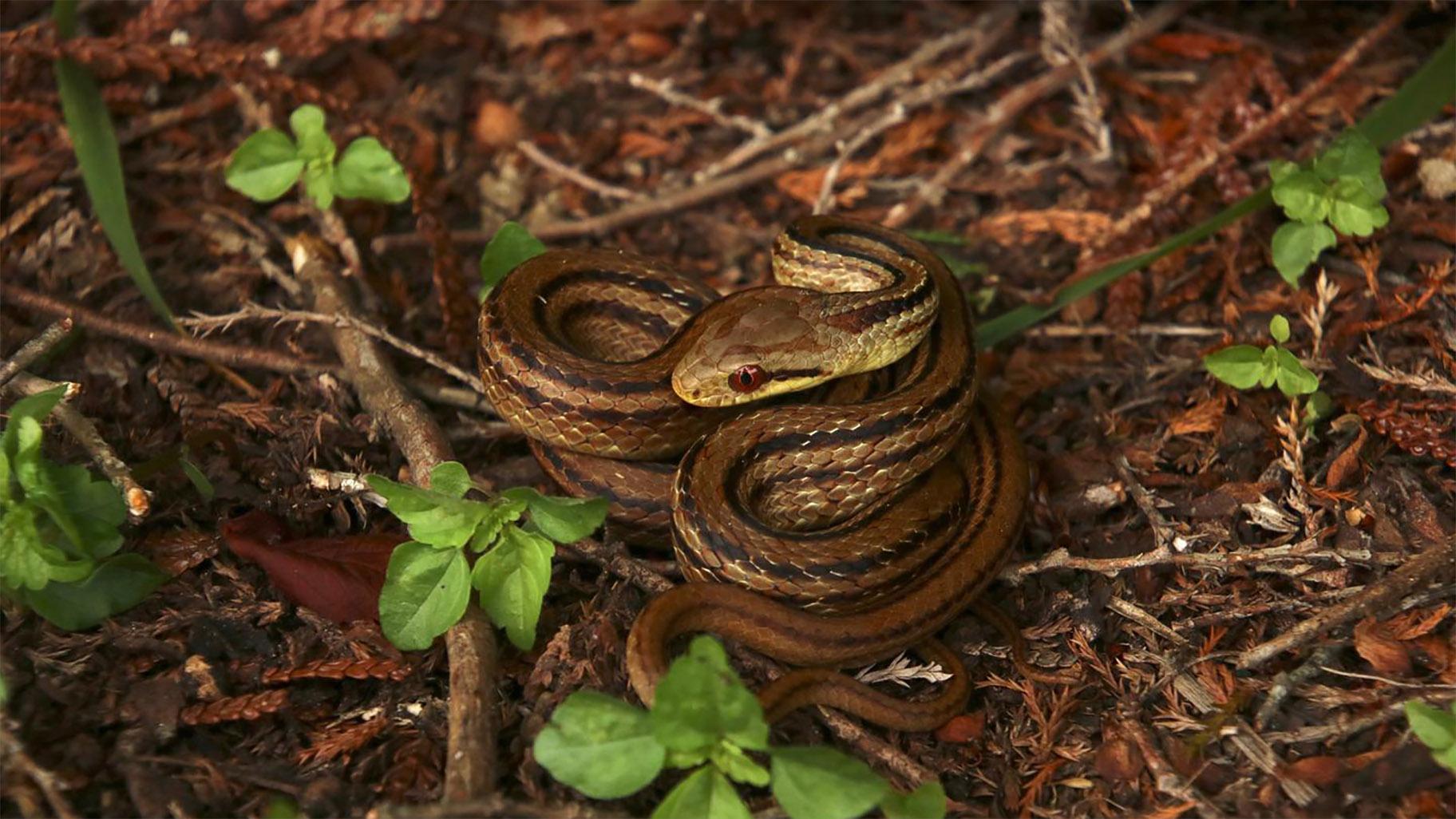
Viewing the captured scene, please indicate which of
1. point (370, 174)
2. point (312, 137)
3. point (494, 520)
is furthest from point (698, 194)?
point (494, 520)

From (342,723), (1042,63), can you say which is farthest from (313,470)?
(1042,63)

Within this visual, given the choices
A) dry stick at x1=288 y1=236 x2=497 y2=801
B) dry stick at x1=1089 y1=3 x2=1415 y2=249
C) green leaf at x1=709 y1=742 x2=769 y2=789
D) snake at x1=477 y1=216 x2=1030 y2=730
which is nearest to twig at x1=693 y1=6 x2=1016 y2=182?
snake at x1=477 y1=216 x2=1030 y2=730

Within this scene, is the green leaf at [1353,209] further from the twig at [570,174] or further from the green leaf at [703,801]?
the green leaf at [703,801]

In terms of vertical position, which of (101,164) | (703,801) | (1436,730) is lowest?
(1436,730)

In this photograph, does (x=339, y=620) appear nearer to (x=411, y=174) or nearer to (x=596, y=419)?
(x=596, y=419)

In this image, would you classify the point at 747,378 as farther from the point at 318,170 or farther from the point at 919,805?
the point at 318,170

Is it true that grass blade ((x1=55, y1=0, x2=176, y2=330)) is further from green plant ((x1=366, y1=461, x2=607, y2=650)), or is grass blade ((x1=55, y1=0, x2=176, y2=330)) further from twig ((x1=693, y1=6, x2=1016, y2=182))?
twig ((x1=693, y1=6, x2=1016, y2=182))
